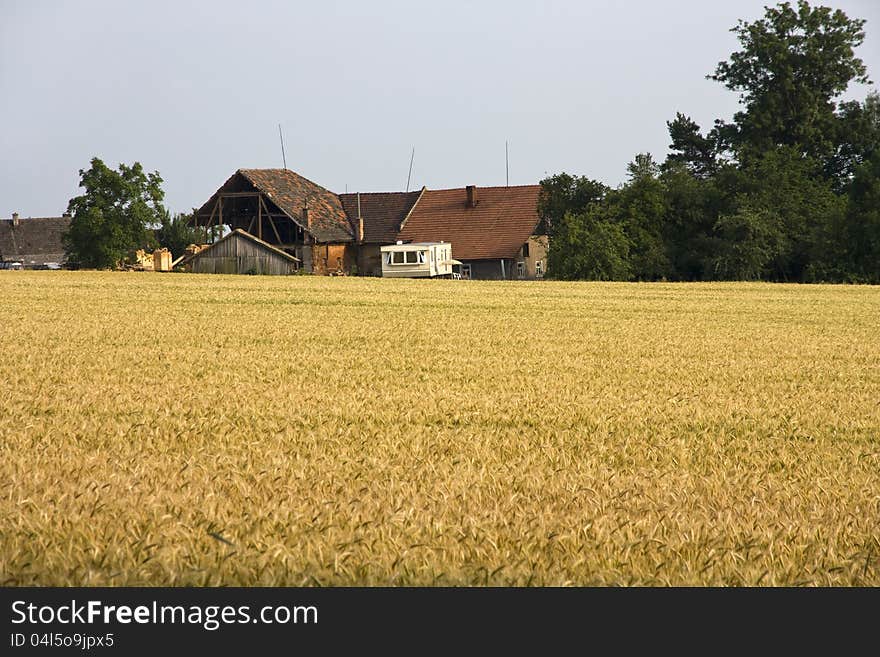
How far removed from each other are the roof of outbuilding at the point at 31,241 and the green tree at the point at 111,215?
39.0 meters

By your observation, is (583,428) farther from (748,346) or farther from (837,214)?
(837,214)

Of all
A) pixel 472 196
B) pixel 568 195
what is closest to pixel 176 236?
pixel 472 196

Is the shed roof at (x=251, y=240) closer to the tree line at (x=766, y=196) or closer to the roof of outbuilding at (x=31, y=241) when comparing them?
the tree line at (x=766, y=196)

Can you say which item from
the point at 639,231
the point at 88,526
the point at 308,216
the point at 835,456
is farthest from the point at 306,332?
the point at 308,216

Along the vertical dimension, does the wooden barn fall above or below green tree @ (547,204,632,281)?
above

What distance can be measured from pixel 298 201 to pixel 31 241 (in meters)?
55.9

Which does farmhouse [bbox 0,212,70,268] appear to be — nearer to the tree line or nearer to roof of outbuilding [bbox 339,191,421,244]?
roof of outbuilding [bbox 339,191,421,244]

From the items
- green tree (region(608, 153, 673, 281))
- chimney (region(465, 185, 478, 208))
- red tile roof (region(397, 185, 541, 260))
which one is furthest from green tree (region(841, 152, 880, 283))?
chimney (region(465, 185, 478, 208))

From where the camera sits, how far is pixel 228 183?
73688 millimetres

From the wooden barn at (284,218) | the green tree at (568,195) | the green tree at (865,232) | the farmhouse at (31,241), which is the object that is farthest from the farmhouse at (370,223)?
the farmhouse at (31,241)

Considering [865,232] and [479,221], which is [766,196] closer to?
[865,232]

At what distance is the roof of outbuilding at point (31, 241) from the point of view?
116 m

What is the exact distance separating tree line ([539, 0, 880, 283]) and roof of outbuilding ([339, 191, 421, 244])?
14.2 m

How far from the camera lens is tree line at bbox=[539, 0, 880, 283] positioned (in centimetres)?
5731
